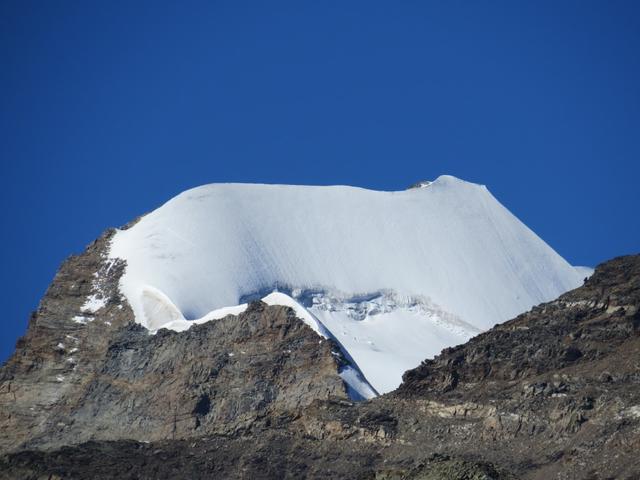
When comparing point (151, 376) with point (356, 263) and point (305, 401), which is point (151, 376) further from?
point (356, 263)

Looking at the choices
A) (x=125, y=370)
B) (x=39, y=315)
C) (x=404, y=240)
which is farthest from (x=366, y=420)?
(x=404, y=240)

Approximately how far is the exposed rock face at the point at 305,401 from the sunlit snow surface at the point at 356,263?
3.08 meters

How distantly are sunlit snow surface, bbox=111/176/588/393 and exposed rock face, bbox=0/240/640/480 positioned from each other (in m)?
3.08

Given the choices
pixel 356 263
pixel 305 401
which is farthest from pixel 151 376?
pixel 356 263

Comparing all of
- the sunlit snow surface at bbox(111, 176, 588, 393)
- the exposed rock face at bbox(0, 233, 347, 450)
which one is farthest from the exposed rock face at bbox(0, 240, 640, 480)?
the sunlit snow surface at bbox(111, 176, 588, 393)

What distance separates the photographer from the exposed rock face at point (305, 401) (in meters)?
80.9

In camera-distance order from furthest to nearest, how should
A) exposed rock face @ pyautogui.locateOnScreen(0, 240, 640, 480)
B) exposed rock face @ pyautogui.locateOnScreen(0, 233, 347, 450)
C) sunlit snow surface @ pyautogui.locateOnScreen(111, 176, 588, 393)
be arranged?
sunlit snow surface @ pyautogui.locateOnScreen(111, 176, 588, 393)
exposed rock face @ pyautogui.locateOnScreen(0, 233, 347, 450)
exposed rock face @ pyautogui.locateOnScreen(0, 240, 640, 480)

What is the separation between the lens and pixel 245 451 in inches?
3388

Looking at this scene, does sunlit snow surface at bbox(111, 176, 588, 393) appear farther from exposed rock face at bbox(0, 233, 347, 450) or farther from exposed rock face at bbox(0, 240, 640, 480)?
exposed rock face at bbox(0, 240, 640, 480)

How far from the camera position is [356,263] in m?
122

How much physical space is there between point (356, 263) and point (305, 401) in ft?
89.6

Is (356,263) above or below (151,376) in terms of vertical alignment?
above

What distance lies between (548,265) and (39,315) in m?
35.9

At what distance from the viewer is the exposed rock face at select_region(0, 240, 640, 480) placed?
8094cm
